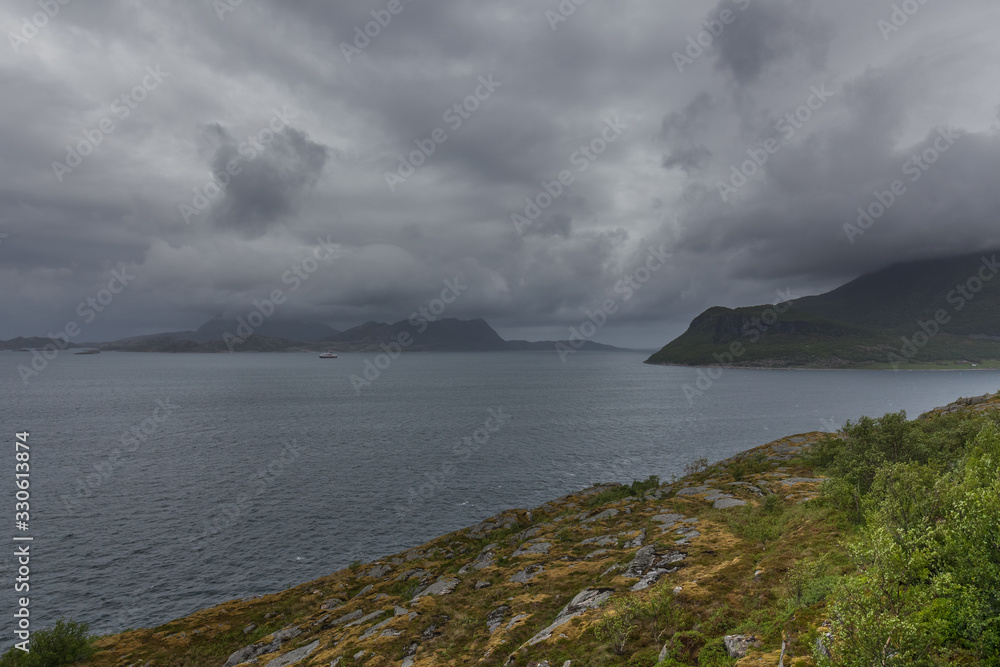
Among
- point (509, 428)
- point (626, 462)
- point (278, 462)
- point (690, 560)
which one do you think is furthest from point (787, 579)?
point (509, 428)

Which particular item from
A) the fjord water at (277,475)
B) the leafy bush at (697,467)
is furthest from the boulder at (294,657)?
the leafy bush at (697,467)

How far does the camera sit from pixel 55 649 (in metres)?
30.3

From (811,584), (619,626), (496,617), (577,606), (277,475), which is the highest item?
(811,584)

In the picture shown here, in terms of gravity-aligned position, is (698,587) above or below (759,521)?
above

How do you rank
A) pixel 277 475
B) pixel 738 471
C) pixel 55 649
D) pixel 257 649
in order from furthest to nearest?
pixel 277 475, pixel 738 471, pixel 55 649, pixel 257 649

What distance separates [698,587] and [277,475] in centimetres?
7564

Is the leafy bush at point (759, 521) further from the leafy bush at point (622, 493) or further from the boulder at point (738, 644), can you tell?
the leafy bush at point (622, 493)

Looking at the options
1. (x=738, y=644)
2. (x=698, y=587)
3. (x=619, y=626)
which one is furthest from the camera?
(x=698, y=587)

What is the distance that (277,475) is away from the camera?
7606 cm

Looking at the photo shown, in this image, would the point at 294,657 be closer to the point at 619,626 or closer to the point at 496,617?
the point at 496,617

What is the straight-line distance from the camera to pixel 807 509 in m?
29.1

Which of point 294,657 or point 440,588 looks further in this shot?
point 440,588

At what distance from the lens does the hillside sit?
10.1 meters

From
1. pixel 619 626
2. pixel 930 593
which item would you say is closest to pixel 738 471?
pixel 619 626
